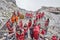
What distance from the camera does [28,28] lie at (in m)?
1.62

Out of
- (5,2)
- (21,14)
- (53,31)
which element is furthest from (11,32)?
(53,31)

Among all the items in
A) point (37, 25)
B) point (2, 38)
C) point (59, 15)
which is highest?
point (59, 15)

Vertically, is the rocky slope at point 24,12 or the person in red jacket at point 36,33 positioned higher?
the rocky slope at point 24,12

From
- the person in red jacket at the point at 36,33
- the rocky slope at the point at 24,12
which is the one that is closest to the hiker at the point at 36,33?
the person in red jacket at the point at 36,33

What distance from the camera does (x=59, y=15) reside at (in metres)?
1.63

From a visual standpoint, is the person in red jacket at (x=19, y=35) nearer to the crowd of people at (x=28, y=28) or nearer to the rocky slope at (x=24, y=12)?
the crowd of people at (x=28, y=28)

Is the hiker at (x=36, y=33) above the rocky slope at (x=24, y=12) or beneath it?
beneath

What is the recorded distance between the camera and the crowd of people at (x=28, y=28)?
1600mm

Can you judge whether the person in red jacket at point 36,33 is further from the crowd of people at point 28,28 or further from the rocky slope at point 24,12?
the rocky slope at point 24,12

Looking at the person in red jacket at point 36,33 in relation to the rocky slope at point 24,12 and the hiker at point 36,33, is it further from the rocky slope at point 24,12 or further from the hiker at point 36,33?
the rocky slope at point 24,12

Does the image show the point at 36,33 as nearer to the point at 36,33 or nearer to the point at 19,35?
the point at 36,33

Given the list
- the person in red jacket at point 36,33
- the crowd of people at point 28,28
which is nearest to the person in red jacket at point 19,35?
the crowd of people at point 28,28

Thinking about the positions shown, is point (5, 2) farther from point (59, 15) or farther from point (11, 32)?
point (59, 15)

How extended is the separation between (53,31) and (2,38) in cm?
60
